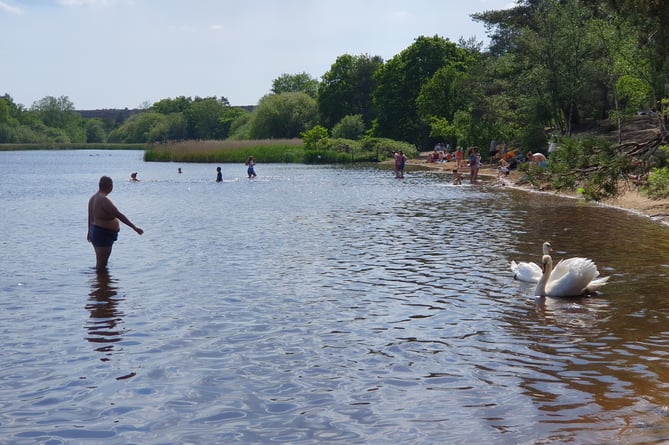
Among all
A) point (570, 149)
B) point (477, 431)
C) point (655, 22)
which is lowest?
point (477, 431)

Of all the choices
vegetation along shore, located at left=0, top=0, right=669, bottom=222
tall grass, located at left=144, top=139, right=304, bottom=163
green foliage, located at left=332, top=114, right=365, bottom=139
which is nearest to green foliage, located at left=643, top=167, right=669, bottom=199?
vegetation along shore, located at left=0, top=0, right=669, bottom=222

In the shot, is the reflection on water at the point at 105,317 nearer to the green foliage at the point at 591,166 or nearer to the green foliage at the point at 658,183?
the green foliage at the point at 591,166

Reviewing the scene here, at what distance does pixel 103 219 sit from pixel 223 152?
69.9m

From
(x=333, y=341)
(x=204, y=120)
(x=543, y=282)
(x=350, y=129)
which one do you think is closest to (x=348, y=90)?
(x=350, y=129)

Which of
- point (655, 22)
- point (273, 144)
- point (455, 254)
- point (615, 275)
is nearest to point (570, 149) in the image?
point (655, 22)

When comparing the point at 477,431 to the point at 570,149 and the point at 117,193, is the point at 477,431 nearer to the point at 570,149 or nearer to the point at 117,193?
the point at 570,149

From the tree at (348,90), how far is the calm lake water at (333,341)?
94.6 m

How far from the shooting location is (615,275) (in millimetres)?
15328

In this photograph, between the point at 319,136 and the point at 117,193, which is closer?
the point at 117,193

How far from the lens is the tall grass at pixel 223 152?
8412cm

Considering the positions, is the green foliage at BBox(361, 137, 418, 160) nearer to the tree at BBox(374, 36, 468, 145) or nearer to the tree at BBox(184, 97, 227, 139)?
the tree at BBox(374, 36, 468, 145)

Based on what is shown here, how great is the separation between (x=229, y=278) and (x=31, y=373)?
264 inches

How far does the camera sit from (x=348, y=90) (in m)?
116

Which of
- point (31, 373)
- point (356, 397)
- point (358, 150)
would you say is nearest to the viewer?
point (356, 397)
